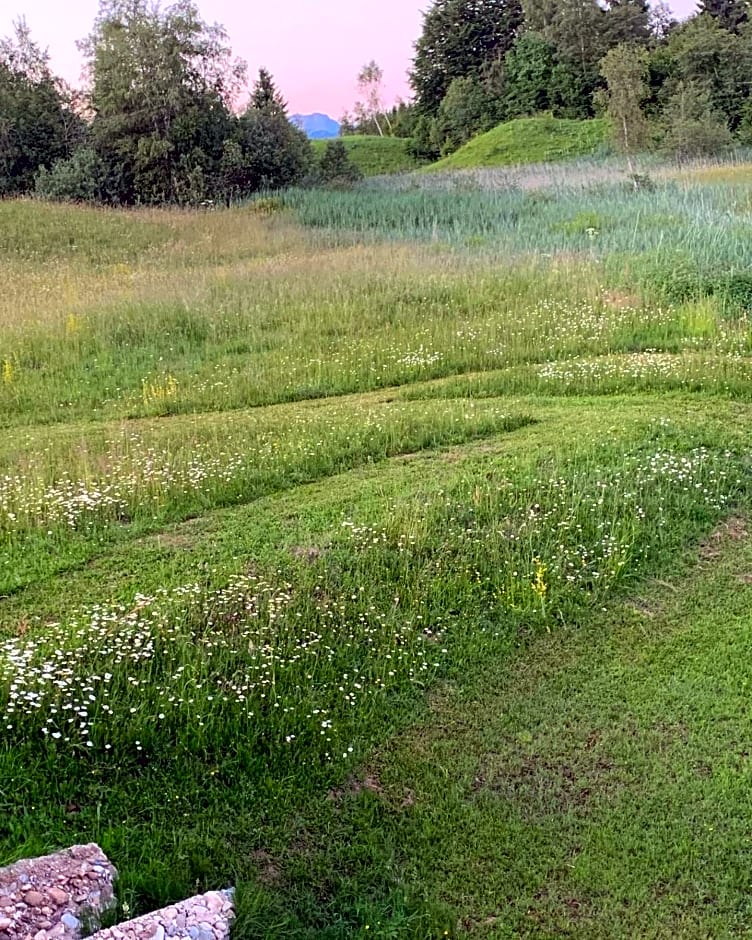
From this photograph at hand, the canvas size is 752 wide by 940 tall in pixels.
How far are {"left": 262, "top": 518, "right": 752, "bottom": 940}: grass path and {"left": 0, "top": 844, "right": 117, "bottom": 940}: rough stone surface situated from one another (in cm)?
70

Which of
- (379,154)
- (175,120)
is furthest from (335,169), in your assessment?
(379,154)

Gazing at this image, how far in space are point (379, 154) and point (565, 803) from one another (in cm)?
4973

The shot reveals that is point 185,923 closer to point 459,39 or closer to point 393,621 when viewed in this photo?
point 393,621

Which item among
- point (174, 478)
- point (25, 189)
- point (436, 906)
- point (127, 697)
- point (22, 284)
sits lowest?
point (436, 906)

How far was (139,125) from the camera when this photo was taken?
28.1 metres

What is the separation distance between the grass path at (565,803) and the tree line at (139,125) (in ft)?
81.6

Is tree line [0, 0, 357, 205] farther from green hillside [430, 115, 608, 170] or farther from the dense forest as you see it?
green hillside [430, 115, 608, 170]

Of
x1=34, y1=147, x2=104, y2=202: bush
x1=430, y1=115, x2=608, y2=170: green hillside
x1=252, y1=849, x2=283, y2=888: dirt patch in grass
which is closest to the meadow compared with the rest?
x1=252, y1=849, x2=283, y2=888: dirt patch in grass

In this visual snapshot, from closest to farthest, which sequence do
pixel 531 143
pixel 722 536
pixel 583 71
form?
pixel 722 536, pixel 531 143, pixel 583 71

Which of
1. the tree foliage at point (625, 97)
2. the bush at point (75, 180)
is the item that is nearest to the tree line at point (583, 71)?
the tree foliage at point (625, 97)

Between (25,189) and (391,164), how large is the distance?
82.5 feet

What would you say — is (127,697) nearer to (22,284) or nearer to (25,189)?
(22,284)

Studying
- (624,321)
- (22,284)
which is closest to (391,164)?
(22,284)

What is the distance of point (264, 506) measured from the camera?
6238 millimetres
